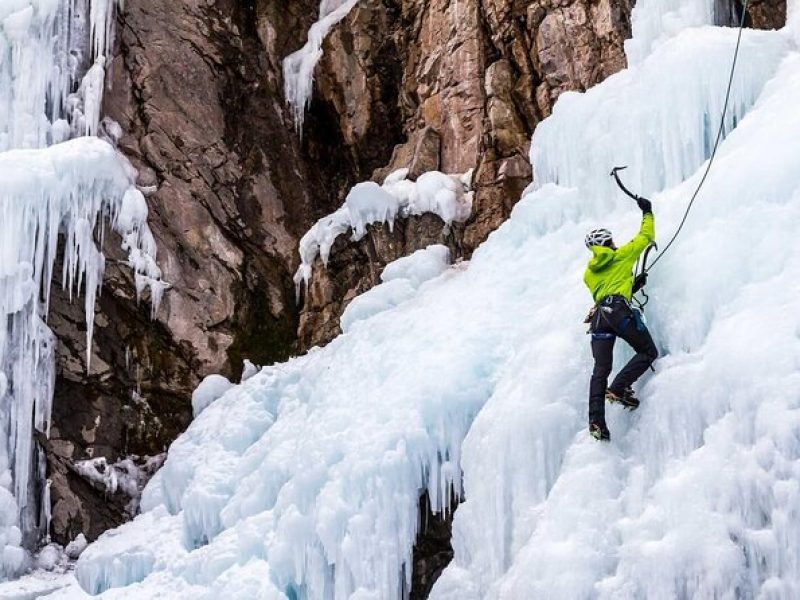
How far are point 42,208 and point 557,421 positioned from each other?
24.8 feet

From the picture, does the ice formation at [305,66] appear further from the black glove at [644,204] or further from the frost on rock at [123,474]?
the black glove at [644,204]

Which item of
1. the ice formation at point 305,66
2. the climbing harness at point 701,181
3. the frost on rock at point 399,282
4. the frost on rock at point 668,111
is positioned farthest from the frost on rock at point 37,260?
the climbing harness at point 701,181

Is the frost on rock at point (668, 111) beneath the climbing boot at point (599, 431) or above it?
above

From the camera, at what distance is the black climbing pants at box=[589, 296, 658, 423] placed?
558 cm

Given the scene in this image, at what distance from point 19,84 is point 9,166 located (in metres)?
2.00

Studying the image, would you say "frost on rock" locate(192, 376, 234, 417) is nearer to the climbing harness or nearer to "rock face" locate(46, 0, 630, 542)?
"rock face" locate(46, 0, 630, 542)

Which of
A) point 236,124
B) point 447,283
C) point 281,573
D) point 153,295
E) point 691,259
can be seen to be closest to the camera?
point 691,259

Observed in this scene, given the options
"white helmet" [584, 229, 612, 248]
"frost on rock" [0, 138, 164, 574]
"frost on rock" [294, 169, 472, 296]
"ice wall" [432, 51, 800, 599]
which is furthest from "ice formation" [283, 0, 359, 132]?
"white helmet" [584, 229, 612, 248]

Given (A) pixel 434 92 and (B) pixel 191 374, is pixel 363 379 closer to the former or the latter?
(B) pixel 191 374

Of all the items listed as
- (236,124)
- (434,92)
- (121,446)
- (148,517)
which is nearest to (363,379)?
(148,517)

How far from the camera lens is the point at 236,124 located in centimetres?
1325

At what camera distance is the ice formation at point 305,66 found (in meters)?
13.5

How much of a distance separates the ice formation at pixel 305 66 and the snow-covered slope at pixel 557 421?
4.90m

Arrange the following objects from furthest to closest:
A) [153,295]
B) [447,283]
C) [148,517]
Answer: [153,295], [148,517], [447,283]
